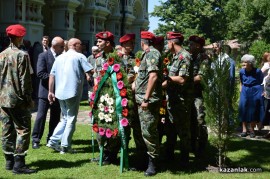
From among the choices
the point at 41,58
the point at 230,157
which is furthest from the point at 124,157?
the point at 41,58

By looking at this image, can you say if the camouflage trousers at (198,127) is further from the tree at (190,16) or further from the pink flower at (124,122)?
the tree at (190,16)

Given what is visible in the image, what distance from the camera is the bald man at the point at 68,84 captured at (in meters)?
6.98

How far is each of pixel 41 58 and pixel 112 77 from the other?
6.68 feet

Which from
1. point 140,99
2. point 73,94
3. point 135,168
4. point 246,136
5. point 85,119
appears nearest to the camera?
point 140,99

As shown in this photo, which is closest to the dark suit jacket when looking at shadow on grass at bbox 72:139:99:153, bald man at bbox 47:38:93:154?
bald man at bbox 47:38:93:154

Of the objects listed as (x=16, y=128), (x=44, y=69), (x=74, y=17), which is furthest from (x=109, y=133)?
(x=74, y=17)

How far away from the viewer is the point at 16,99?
5.79 metres

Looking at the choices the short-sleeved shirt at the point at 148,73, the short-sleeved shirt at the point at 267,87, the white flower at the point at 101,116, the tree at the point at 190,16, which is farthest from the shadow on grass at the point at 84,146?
the tree at the point at 190,16

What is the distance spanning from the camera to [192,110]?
6969 mm

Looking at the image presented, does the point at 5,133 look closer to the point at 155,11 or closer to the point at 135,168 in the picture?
the point at 135,168

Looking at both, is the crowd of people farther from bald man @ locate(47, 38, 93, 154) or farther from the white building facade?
the white building facade

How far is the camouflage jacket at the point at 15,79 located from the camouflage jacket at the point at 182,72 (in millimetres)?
2150

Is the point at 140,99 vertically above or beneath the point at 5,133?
above

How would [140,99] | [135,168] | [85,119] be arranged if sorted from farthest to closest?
1. [85,119]
2. [135,168]
3. [140,99]
